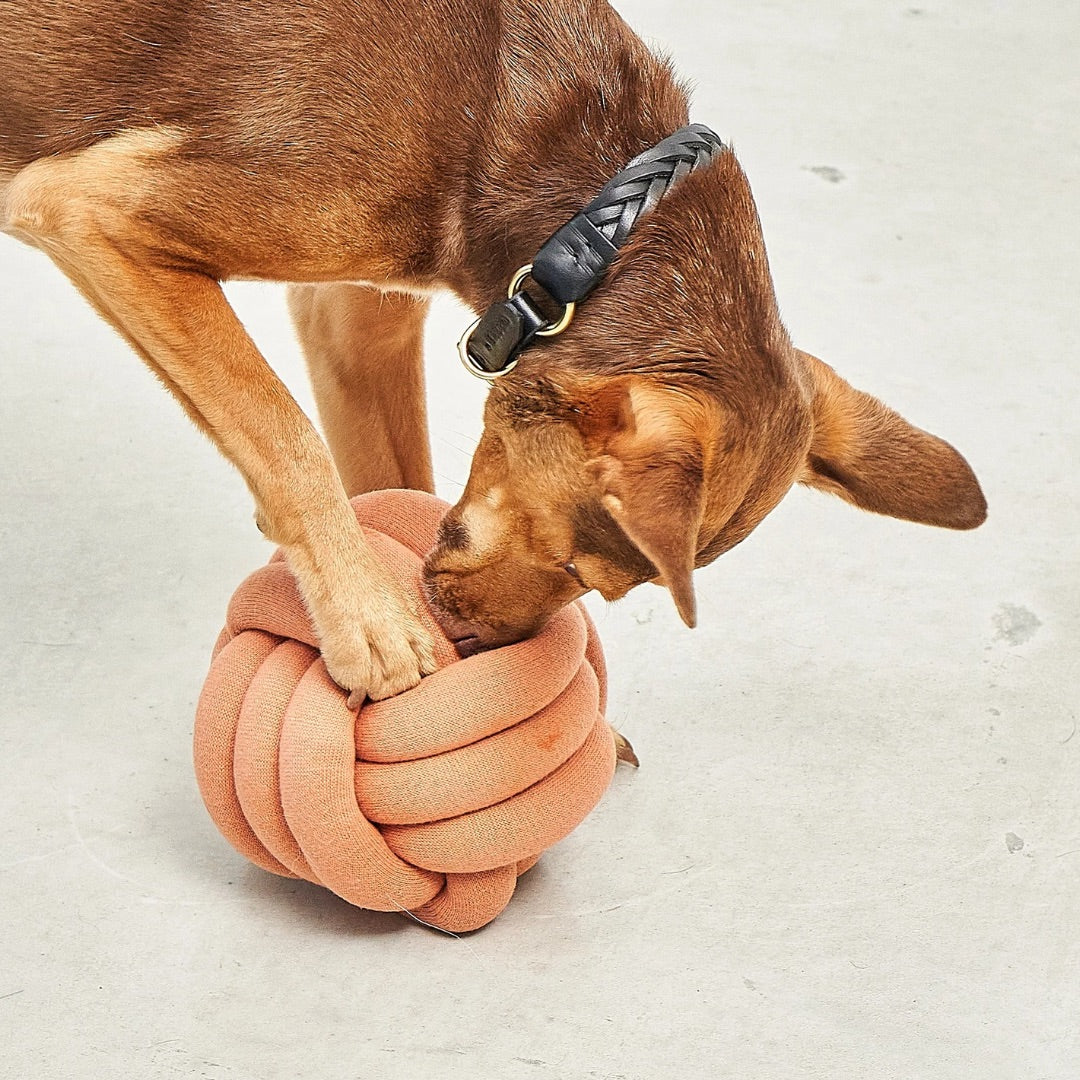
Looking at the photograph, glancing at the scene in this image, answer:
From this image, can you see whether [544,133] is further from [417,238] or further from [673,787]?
[673,787]

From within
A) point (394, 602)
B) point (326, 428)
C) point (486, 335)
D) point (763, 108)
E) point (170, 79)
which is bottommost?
point (763, 108)

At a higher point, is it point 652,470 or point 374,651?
point 652,470

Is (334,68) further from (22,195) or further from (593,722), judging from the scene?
(593,722)

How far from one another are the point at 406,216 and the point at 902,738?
1.49 metres

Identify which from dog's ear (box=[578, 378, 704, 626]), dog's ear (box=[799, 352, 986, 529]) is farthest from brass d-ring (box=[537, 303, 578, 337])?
dog's ear (box=[799, 352, 986, 529])

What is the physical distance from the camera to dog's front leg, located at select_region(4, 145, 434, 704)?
8.63 ft

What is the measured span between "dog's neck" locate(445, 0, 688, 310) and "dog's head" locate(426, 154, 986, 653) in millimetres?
156

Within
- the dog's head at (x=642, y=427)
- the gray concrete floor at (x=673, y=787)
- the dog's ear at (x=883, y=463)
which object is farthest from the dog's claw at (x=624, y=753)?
the dog's ear at (x=883, y=463)

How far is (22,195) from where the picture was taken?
2727mm

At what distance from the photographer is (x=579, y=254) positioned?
251 centimetres

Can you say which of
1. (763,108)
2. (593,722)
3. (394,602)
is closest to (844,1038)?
(593,722)

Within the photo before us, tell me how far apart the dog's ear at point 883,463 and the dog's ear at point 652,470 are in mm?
410

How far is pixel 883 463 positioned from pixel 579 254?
661 mm

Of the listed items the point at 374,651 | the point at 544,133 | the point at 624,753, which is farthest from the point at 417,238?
the point at 624,753
